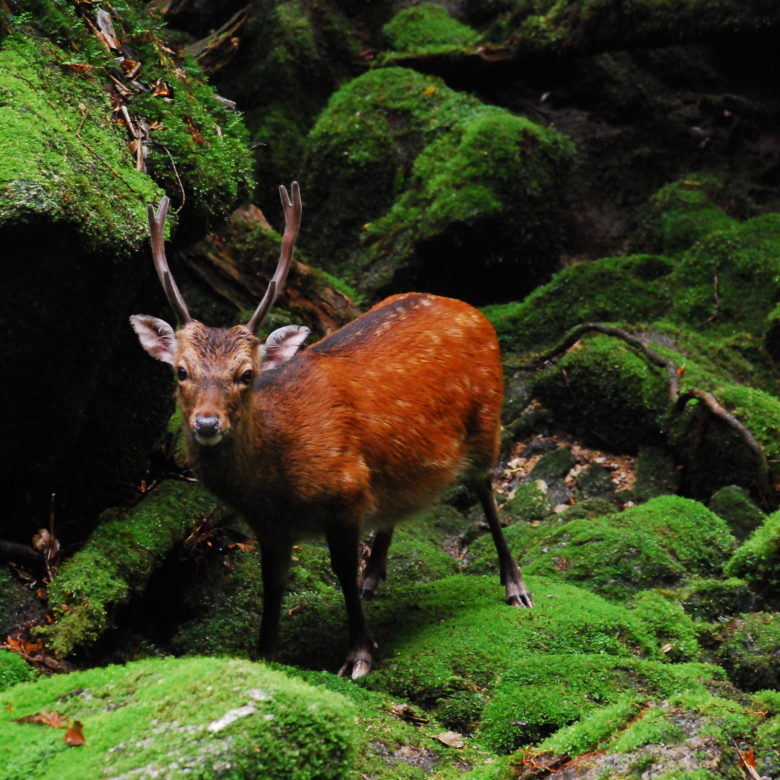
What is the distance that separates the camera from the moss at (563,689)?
5.39m

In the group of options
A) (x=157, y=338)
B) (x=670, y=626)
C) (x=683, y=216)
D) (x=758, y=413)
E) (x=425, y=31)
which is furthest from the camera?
(x=425, y=31)

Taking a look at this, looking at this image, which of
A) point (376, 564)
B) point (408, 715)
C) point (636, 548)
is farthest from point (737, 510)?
point (408, 715)

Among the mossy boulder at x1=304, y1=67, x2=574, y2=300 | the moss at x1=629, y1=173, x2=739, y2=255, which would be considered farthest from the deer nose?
the moss at x1=629, y1=173, x2=739, y2=255

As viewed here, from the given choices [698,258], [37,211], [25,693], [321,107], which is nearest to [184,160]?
[37,211]

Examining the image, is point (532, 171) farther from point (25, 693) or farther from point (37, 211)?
point (25, 693)

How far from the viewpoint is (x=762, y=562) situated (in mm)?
7551

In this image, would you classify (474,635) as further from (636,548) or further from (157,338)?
(157,338)

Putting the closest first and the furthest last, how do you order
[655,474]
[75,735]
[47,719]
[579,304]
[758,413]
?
[75,735] < [47,719] < [758,413] < [655,474] < [579,304]

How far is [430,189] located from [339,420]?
7.28 meters

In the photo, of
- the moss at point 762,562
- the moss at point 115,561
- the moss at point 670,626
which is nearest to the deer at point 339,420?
the moss at point 115,561

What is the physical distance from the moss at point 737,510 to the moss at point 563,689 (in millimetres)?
3348

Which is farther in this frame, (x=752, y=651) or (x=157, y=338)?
(x=752, y=651)

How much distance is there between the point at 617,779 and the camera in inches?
158

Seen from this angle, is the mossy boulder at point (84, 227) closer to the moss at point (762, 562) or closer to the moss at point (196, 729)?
the moss at point (196, 729)
